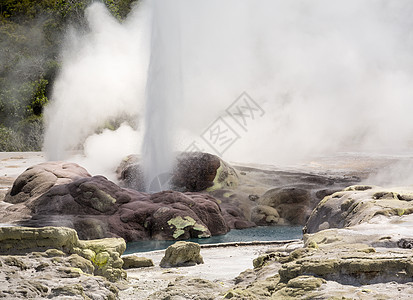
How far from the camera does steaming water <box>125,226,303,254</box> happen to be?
1180 centimetres

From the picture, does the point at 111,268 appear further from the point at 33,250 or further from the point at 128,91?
the point at 128,91

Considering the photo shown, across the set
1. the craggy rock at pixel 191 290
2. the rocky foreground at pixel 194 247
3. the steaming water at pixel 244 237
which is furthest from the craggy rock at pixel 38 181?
the craggy rock at pixel 191 290

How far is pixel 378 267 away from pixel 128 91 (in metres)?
23.0

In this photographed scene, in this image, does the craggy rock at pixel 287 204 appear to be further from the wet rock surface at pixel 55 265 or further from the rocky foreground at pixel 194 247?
the wet rock surface at pixel 55 265

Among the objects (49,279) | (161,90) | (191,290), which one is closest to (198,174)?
(161,90)

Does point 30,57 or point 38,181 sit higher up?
point 30,57

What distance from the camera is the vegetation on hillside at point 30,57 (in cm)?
3069

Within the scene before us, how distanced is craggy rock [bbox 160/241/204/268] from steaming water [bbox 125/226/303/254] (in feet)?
10.4

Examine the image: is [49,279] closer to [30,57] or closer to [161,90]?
[161,90]

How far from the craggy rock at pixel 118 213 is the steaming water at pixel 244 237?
12.2 inches

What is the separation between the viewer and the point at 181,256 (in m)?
8.07

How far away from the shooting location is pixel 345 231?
6.36 metres

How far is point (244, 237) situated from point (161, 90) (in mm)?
6639

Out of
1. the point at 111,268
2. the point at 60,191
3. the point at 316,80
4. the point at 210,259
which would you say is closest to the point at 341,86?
the point at 316,80
